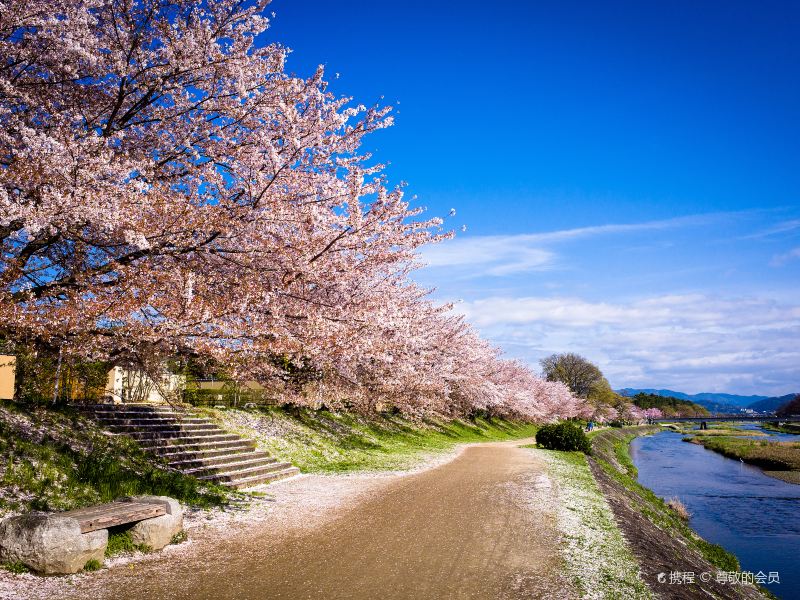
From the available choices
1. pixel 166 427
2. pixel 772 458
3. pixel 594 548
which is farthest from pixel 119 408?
pixel 772 458

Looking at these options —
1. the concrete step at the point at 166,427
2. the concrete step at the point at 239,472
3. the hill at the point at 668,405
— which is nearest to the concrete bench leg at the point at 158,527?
the concrete step at the point at 239,472

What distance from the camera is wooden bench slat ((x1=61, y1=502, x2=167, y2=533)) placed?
734 cm

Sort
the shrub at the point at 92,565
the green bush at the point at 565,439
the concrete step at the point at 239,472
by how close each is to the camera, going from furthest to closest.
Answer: the green bush at the point at 565,439
the concrete step at the point at 239,472
the shrub at the point at 92,565

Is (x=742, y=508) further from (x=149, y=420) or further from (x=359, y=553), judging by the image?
(x=149, y=420)

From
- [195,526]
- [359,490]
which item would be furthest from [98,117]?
[359,490]

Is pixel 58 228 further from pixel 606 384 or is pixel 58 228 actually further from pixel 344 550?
pixel 606 384

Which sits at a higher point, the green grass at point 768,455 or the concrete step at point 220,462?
the concrete step at point 220,462

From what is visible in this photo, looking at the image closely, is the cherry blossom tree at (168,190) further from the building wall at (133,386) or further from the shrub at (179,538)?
the building wall at (133,386)

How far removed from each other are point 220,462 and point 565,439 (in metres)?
20.3

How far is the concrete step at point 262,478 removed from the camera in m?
14.2

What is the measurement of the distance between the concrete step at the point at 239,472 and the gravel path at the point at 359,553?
3.91 feet

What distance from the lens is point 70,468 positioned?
1057 centimetres

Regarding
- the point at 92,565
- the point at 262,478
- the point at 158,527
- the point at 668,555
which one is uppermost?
the point at 158,527

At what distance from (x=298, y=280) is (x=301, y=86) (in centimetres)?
346
